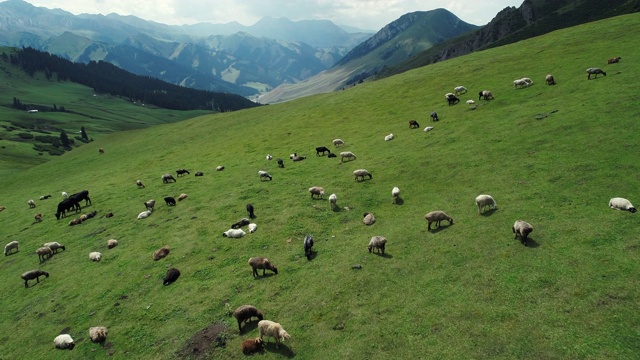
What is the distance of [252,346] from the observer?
15.4 metres

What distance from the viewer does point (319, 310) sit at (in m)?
17.0

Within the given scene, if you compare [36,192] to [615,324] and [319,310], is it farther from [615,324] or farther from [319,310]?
[615,324]

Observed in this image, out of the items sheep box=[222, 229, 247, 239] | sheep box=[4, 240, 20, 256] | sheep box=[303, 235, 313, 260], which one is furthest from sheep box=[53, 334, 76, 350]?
sheep box=[4, 240, 20, 256]

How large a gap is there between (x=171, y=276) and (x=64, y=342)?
592 cm

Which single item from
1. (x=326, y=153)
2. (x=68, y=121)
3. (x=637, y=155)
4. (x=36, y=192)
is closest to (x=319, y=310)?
(x=637, y=155)

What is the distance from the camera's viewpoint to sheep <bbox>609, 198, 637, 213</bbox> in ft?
59.4

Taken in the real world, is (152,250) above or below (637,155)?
below

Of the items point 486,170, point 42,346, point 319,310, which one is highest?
point 486,170

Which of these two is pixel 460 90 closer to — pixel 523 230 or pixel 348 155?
pixel 348 155

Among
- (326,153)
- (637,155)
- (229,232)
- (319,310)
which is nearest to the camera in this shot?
(319,310)

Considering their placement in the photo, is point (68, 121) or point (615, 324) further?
point (68, 121)

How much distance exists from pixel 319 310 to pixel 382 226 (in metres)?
8.60

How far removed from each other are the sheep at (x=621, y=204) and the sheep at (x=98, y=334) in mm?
27160

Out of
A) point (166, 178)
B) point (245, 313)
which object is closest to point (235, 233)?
point (245, 313)
